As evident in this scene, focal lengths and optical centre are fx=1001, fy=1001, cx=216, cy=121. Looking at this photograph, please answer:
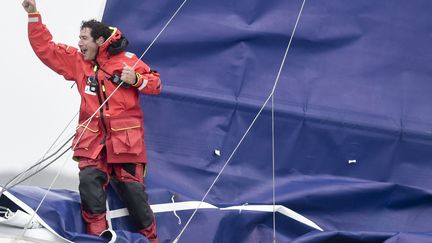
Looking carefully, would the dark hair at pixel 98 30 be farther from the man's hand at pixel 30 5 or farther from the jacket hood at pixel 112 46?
the man's hand at pixel 30 5

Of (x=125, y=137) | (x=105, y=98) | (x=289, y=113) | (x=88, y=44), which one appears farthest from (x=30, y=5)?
(x=289, y=113)

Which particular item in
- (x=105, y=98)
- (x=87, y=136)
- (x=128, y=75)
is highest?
(x=128, y=75)

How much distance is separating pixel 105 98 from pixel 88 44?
22 cm

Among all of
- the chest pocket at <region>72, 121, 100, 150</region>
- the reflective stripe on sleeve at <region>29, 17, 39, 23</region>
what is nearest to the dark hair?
the reflective stripe on sleeve at <region>29, 17, 39, 23</region>

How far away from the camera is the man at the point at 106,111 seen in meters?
3.64

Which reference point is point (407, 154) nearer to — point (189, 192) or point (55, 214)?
point (189, 192)

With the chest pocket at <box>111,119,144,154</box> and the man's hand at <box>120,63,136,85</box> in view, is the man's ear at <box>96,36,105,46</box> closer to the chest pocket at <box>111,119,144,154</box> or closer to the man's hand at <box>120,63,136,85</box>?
the man's hand at <box>120,63,136,85</box>

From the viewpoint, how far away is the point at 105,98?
3682mm

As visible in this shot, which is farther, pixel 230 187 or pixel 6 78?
pixel 6 78

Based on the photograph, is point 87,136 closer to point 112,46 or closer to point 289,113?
point 112,46

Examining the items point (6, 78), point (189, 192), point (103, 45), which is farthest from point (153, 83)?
point (6, 78)

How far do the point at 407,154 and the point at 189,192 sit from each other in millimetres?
897

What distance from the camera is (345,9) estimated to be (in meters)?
4.16

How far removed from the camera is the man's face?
12.2ft
